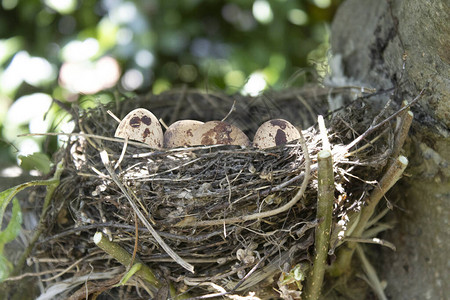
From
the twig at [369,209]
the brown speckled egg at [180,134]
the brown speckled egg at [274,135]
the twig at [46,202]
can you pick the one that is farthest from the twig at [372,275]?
the twig at [46,202]

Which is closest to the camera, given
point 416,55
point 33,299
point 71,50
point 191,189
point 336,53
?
point 191,189

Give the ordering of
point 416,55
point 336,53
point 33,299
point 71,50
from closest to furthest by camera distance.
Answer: point 416,55
point 33,299
point 336,53
point 71,50

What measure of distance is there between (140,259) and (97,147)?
340mm

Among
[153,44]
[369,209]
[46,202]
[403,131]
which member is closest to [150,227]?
[46,202]

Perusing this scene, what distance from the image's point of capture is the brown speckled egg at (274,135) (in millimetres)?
1576

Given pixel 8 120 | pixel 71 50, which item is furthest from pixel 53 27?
pixel 8 120

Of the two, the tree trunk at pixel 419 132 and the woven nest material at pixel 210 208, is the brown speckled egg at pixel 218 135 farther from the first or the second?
the tree trunk at pixel 419 132

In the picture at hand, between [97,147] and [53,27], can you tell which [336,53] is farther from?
[53,27]

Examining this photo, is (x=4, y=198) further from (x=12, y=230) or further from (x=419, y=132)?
(x=419, y=132)

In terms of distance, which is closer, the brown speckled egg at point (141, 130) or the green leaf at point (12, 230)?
the green leaf at point (12, 230)

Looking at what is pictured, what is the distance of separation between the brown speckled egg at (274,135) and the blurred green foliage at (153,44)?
2.10ft

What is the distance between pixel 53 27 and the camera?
258cm

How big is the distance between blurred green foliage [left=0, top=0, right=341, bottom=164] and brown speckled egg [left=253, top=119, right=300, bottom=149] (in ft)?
2.10

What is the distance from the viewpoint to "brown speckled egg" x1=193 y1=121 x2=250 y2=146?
1.59 metres
